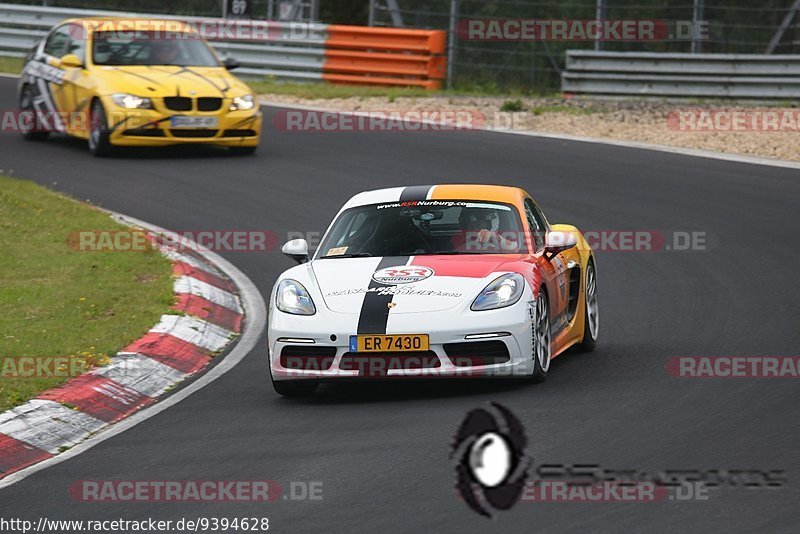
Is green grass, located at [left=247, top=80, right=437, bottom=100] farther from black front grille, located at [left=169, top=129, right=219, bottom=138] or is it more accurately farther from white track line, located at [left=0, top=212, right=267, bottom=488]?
white track line, located at [left=0, top=212, right=267, bottom=488]

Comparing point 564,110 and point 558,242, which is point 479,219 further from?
point 564,110

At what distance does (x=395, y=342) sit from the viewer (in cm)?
823

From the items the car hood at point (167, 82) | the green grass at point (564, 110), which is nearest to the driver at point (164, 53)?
the car hood at point (167, 82)

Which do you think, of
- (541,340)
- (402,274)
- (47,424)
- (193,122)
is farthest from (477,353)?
(193,122)

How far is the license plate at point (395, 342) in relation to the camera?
27.0 feet

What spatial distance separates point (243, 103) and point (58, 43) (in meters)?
3.27

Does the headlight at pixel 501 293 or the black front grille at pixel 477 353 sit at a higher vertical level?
the headlight at pixel 501 293

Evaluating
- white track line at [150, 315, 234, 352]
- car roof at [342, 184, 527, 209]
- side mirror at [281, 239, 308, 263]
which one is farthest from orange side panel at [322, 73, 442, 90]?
side mirror at [281, 239, 308, 263]

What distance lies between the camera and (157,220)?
15.2 metres

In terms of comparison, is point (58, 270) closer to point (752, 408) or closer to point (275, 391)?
point (275, 391)

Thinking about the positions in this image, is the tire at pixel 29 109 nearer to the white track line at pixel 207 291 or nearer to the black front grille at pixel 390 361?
the white track line at pixel 207 291

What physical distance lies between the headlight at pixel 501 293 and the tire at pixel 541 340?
6.2 inches

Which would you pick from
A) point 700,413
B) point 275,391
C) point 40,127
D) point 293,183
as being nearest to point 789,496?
point 700,413

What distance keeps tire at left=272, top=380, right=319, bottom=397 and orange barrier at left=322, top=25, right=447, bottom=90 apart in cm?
1705
